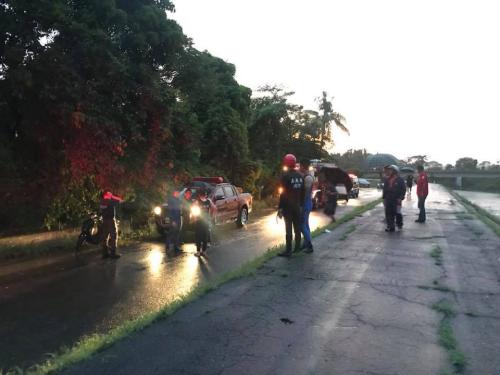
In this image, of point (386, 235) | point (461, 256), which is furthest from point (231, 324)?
point (386, 235)

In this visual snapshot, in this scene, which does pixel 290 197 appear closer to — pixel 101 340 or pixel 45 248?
pixel 101 340

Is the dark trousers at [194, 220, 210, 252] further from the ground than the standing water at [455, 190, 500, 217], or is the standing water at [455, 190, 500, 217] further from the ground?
the dark trousers at [194, 220, 210, 252]

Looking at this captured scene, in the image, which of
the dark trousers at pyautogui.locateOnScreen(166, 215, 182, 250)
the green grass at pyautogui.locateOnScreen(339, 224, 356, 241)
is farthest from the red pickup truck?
the green grass at pyautogui.locateOnScreen(339, 224, 356, 241)

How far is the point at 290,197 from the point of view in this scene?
8.58 metres

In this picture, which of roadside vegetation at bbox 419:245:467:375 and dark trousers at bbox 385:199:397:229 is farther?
dark trousers at bbox 385:199:397:229

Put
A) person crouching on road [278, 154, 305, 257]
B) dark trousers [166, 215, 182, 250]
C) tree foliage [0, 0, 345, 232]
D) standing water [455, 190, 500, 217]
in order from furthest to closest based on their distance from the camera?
standing water [455, 190, 500, 217], dark trousers [166, 215, 182, 250], tree foliage [0, 0, 345, 232], person crouching on road [278, 154, 305, 257]

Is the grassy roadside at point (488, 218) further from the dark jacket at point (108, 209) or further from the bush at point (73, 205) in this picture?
the bush at point (73, 205)

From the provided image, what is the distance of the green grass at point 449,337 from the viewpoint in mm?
3793

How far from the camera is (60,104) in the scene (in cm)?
967

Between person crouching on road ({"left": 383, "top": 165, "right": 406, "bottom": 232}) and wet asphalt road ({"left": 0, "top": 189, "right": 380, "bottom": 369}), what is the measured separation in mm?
3985

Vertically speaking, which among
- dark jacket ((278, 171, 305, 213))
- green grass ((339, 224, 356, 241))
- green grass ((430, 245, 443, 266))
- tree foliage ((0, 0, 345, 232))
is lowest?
green grass ((430, 245, 443, 266))

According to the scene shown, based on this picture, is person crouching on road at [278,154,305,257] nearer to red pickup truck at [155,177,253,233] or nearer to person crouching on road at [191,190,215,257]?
person crouching on road at [191,190,215,257]

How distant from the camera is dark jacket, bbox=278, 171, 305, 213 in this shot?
858 centimetres

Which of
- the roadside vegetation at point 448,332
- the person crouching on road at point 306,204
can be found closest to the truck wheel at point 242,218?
the person crouching on road at point 306,204
